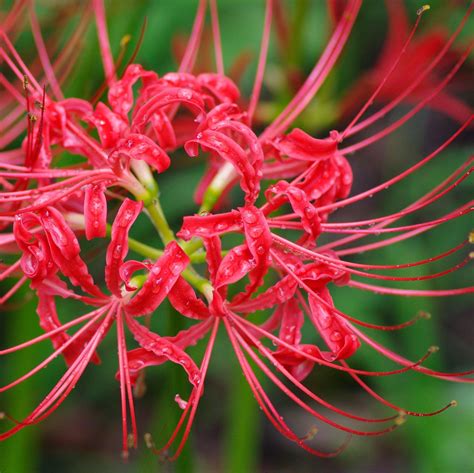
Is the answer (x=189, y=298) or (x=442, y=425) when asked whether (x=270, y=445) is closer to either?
(x=442, y=425)

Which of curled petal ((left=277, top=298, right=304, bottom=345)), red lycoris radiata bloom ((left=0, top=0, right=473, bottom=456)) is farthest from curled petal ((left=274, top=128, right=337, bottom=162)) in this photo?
curled petal ((left=277, top=298, right=304, bottom=345))

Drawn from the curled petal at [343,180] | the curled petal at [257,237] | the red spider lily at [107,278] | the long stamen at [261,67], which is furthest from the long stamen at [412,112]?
the red spider lily at [107,278]

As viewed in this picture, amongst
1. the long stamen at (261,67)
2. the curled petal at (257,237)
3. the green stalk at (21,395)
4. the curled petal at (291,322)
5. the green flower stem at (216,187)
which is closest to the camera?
the curled petal at (257,237)

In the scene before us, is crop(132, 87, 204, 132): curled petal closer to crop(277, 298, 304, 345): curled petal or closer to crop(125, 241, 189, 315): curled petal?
crop(125, 241, 189, 315): curled petal

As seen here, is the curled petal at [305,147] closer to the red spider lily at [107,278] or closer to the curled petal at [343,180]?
the curled petal at [343,180]

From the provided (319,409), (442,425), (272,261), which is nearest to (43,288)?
(272,261)

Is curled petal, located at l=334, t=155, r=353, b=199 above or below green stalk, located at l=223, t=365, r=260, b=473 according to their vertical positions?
above

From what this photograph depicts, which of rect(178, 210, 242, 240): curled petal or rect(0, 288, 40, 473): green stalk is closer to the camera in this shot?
rect(178, 210, 242, 240): curled petal
